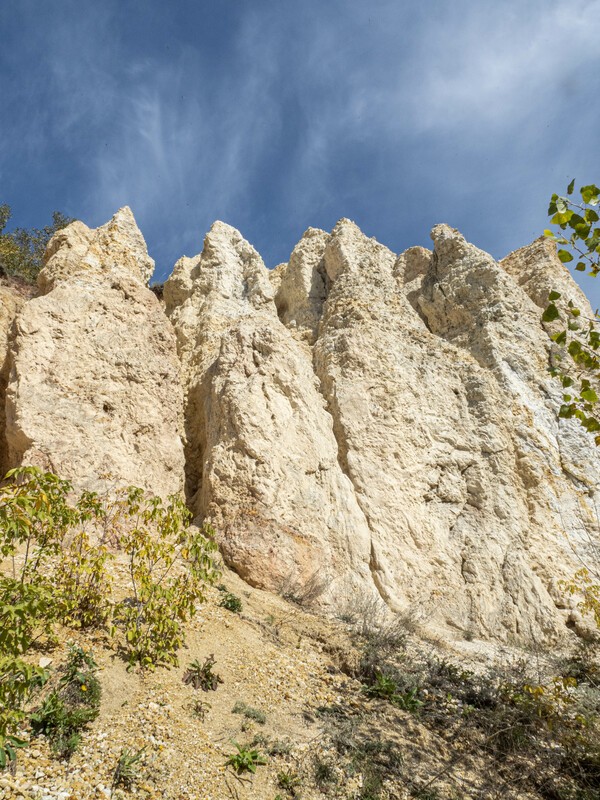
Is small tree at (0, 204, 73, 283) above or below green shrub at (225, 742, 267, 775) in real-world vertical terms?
above

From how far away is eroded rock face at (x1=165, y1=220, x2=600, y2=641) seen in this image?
10.1 metres

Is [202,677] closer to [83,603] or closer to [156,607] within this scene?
[156,607]

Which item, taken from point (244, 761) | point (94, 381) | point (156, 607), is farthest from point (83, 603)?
point (94, 381)

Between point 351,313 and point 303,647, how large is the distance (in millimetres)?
10257

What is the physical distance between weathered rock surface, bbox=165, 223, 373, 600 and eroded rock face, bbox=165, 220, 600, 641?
39 millimetres

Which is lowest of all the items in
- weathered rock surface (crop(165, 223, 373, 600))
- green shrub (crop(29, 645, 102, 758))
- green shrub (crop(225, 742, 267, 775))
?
green shrub (crop(225, 742, 267, 775))

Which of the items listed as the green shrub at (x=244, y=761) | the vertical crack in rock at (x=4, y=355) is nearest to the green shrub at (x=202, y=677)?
the green shrub at (x=244, y=761)

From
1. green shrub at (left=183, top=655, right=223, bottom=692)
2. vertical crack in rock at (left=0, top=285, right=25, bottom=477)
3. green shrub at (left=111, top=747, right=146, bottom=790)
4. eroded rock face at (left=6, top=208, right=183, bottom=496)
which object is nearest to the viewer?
green shrub at (left=111, top=747, right=146, bottom=790)

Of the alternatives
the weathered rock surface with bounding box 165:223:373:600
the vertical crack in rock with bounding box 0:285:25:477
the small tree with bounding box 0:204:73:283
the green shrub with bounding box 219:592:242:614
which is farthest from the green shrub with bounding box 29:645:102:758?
the small tree with bounding box 0:204:73:283

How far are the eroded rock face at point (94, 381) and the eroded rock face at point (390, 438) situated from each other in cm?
121

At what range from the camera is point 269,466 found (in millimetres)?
10266

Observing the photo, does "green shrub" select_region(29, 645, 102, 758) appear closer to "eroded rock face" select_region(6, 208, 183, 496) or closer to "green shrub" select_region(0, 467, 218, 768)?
"green shrub" select_region(0, 467, 218, 768)

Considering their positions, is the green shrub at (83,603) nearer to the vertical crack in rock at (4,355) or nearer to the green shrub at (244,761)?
the green shrub at (244,761)

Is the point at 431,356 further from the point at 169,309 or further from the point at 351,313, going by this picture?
the point at 169,309
